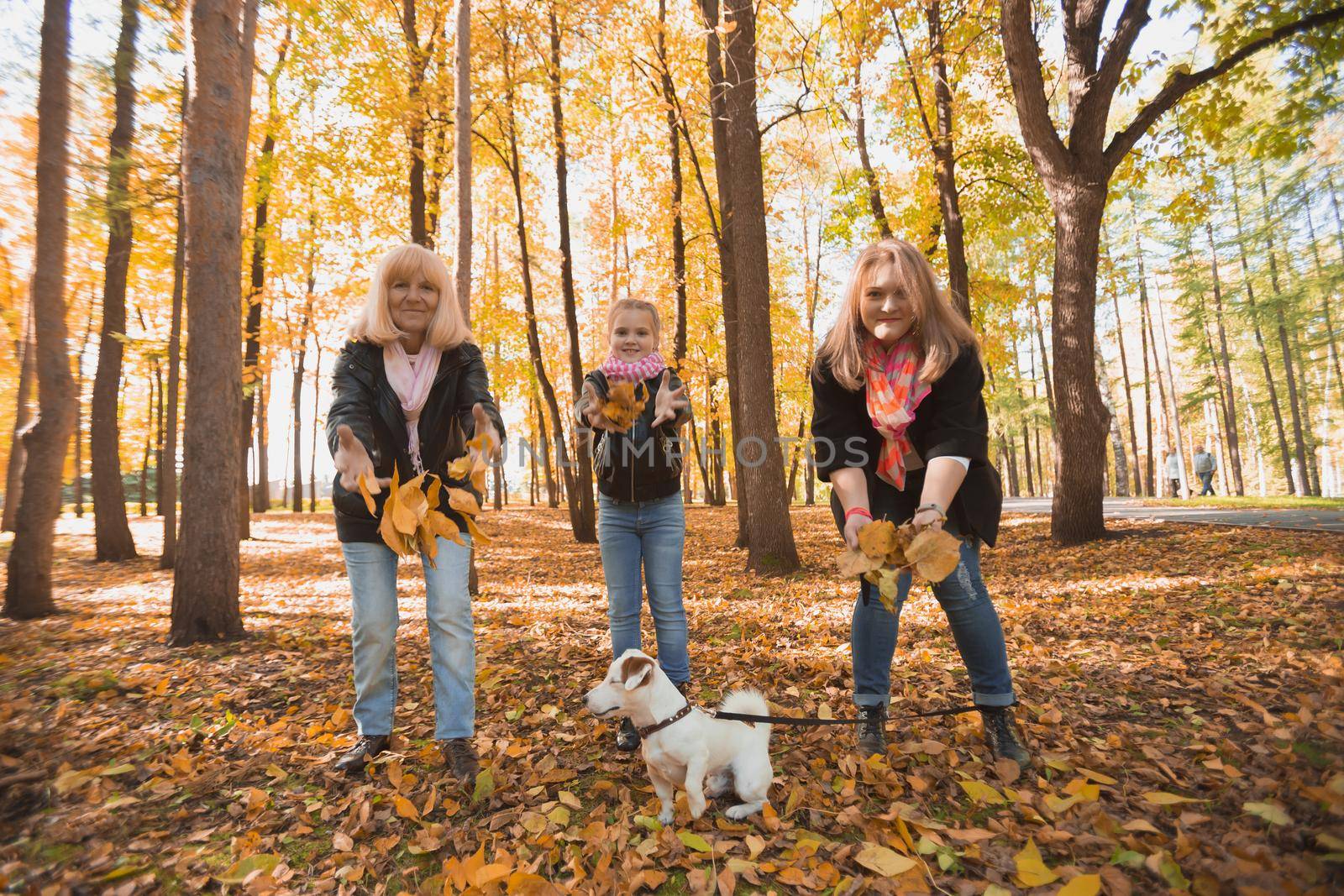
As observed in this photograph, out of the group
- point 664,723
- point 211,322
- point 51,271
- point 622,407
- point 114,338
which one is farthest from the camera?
point 114,338

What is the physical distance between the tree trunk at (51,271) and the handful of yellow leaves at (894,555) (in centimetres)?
743

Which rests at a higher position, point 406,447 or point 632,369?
point 632,369

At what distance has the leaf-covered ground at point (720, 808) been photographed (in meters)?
2.06

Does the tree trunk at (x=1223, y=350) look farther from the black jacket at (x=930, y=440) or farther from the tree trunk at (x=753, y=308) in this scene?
the black jacket at (x=930, y=440)

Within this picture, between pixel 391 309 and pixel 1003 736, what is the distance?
11.1ft

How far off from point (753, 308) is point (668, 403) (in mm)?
4844

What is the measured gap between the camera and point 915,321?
2.69 metres

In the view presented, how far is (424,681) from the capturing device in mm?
4277

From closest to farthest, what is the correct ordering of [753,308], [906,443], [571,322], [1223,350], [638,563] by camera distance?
1. [906,443]
2. [638,563]
3. [753,308]
4. [571,322]
5. [1223,350]

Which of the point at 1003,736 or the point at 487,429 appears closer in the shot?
the point at 1003,736

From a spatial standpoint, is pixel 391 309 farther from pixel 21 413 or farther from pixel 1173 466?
pixel 1173 466

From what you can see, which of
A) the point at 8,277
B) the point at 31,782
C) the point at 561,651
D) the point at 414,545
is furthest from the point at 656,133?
the point at 31,782

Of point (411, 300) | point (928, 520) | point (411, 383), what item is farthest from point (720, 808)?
point (411, 300)

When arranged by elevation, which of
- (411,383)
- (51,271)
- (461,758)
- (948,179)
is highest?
(948,179)
